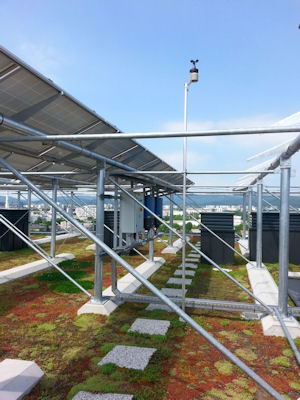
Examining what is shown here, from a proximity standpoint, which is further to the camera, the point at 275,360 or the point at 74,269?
the point at 74,269

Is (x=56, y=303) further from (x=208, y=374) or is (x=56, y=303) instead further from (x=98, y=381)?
(x=208, y=374)

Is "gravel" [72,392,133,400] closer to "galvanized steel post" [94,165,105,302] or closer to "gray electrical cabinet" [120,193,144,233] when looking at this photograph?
"galvanized steel post" [94,165,105,302]

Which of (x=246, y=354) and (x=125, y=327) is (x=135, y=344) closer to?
(x=125, y=327)

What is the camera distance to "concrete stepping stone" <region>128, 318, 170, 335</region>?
14.5 feet

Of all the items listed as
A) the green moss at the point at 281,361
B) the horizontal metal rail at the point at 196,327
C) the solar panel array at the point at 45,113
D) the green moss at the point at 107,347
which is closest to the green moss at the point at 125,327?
the green moss at the point at 107,347

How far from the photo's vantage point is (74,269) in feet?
28.6

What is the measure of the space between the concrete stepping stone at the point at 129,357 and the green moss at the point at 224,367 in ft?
2.72

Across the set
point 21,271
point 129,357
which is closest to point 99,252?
point 129,357

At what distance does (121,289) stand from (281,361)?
367cm

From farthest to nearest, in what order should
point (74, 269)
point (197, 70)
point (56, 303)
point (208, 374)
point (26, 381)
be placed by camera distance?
point (74, 269)
point (56, 303)
point (197, 70)
point (208, 374)
point (26, 381)

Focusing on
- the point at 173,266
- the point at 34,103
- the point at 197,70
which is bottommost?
the point at 173,266

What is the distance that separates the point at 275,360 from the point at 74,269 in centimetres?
635

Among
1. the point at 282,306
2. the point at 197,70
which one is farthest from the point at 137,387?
the point at 197,70

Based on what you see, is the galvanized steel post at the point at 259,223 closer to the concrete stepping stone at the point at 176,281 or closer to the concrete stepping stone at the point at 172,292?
the concrete stepping stone at the point at 176,281
